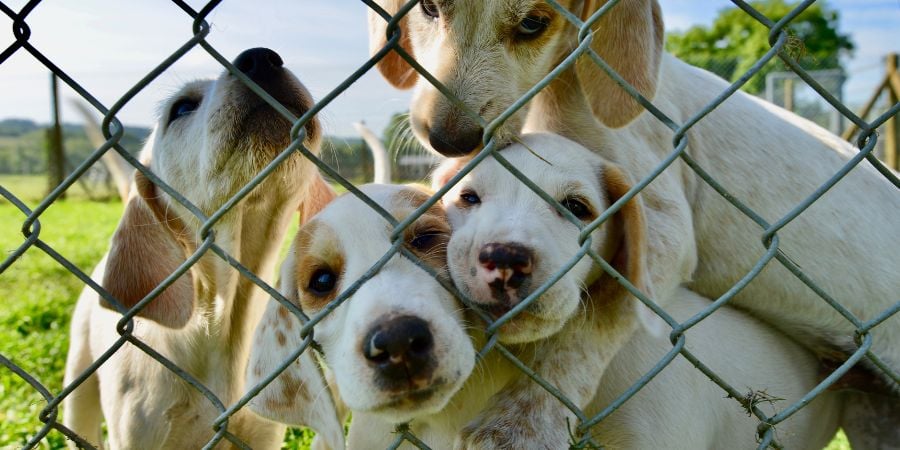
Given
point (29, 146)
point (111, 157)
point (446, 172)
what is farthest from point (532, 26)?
point (29, 146)

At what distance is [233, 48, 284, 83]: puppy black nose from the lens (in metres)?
2.35

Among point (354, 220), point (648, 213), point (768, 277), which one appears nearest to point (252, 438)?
point (354, 220)

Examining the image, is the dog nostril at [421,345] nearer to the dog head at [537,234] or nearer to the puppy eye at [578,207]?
the dog head at [537,234]

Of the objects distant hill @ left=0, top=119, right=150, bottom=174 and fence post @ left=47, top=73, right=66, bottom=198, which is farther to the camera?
distant hill @ left=0, top=119, right=150, bottom=174

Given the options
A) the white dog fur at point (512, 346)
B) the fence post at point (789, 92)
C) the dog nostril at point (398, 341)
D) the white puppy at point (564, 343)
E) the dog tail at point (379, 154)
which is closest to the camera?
the dog nostril at point (398, 341)

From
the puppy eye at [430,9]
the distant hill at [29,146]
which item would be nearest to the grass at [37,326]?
the puppy eye at [430,9]

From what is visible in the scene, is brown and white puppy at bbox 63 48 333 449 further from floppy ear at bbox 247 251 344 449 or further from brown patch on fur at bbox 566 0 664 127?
brown patch on fur at bbox 566 0 664 127

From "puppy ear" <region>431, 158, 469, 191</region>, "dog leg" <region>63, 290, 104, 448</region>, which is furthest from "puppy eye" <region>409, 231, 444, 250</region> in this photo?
"dog leg" <region>63, 290, 104, 448</region>

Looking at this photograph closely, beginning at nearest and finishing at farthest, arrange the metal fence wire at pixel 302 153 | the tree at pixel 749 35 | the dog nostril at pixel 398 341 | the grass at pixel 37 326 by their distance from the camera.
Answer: the metal fence wire at pixel 302 153
the dog nostril at pixel 398 341
the grass at pixel 37 326
the tree at pixel 749 35

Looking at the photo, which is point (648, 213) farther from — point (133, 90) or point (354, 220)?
point (133, 90)

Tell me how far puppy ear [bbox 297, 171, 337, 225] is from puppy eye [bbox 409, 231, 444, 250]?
978 mm

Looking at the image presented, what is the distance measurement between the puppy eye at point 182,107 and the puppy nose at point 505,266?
1.52 m

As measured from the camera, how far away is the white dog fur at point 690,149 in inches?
101

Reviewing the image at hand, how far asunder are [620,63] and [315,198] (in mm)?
1361
